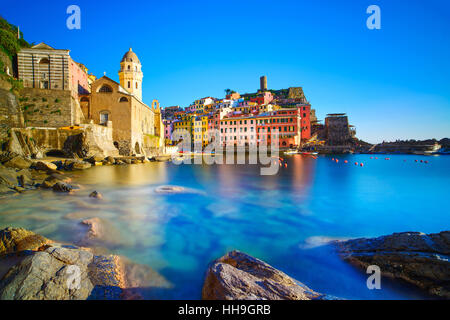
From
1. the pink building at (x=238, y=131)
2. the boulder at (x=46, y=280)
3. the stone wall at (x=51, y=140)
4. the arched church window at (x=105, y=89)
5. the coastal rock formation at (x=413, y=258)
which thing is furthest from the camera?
the pink building at (x=238, y=131)

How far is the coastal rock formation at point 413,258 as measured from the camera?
334 centimetres

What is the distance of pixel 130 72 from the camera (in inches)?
1506

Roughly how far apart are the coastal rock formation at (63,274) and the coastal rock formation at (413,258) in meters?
3.75

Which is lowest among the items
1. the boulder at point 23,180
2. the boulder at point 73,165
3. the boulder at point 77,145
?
the boulder at point 23,180

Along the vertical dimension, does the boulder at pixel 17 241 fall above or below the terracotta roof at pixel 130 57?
below

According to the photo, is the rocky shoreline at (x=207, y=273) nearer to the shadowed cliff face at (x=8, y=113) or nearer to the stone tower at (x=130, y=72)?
the shadowed cliff face at (x=8, y=113)

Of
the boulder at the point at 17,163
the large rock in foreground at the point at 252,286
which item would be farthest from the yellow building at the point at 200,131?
the large rock in foreground at the point at 252,286

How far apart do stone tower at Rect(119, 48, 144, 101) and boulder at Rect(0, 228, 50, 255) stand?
37611mm

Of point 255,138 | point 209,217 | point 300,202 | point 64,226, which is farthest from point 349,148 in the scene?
point 64,226

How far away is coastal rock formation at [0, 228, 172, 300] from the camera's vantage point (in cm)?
261

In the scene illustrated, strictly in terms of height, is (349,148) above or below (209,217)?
above

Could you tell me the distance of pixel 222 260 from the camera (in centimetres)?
417

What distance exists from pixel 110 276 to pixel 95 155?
21.6 meters

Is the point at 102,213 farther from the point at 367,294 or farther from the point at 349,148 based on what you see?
the point at 349,148
